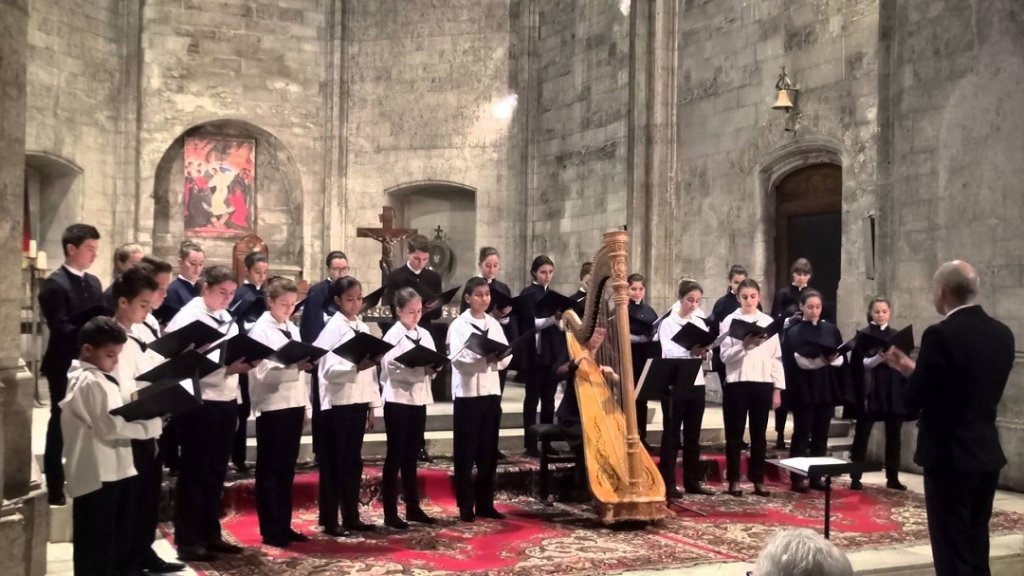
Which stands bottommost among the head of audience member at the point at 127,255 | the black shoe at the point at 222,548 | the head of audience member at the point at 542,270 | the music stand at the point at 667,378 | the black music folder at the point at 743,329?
the black shoe at the point at 222,548

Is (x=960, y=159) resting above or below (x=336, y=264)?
above

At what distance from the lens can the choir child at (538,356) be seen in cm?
761

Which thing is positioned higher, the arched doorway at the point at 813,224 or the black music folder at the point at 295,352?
the arched doorway at the point at 813,224

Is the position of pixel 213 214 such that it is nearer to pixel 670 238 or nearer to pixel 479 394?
pixel 670 238

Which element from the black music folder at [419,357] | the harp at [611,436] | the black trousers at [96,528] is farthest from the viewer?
the harp at [611,436]

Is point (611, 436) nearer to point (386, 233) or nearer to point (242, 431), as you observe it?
point (242, 431)

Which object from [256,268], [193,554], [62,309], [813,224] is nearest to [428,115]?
[813,224]

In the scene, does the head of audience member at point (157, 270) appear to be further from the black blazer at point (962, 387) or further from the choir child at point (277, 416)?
the black blazer at point (962, 387)

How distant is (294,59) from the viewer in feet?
47.9

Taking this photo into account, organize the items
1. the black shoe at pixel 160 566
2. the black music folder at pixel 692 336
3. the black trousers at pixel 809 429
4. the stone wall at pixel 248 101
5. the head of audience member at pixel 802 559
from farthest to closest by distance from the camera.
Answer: the stone wall at pixel 248 101 < the black trousers at pixel 809 429 < the black music folder at pixel 692 336 < the black shoe at pixel 160 566 < the head of audience member at pixel 802 559

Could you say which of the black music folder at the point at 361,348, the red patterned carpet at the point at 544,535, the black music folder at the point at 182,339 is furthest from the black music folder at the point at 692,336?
the black music folder at the point at 182,339

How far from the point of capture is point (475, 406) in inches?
247

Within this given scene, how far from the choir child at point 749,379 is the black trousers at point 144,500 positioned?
403 centimetres

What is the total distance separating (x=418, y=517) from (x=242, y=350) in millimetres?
1846
